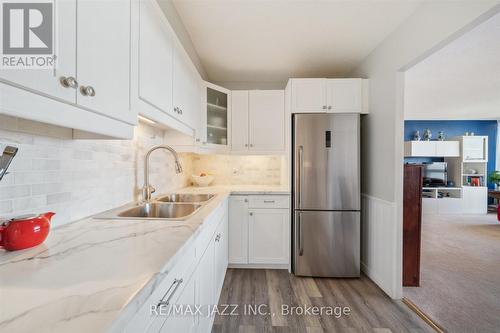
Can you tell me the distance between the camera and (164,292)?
0.73 m

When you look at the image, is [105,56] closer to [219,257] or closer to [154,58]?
[154,58]

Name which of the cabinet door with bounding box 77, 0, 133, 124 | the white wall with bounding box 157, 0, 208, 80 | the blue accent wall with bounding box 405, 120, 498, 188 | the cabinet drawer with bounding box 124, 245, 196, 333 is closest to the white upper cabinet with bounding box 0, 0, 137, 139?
the cabinet door with bounding box 77, 0, 133, 124

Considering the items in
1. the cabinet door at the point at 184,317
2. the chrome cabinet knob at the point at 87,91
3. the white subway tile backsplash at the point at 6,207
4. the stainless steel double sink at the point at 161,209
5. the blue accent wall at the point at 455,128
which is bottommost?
the cabinet door at the point at 184,317

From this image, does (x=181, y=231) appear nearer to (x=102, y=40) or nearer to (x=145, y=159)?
(x=102, y=40)

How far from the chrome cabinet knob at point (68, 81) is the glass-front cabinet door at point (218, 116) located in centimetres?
193

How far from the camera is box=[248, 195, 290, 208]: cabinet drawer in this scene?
2.59 metres

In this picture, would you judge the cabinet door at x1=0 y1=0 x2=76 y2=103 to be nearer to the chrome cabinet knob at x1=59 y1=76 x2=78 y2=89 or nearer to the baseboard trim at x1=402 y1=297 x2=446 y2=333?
the chrome cabinet knob at x1=59 y1=76 x2=78 y2=89

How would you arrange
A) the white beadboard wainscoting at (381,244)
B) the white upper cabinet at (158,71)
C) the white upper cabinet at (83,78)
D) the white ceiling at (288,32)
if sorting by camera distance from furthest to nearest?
the white beadboard wainscoting at (381,244) → the white ceiling at (288,32) → the white upper cabinet at (158,71) → the white upper cabinet at (83,78)

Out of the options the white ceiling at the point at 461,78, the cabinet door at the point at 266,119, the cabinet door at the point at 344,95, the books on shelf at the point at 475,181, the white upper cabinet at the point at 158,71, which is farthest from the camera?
the books on shelf at the point at 475,181

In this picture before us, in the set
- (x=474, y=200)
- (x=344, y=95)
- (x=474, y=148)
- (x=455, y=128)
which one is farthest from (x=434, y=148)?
(x=344, y=95)

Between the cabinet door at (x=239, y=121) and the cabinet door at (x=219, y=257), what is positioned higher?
the cabinet door at (x=239, y=121)

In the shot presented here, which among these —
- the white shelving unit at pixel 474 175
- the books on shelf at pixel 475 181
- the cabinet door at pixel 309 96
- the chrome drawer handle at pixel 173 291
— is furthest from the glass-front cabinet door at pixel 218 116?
the books on shelf at pixel 475 181

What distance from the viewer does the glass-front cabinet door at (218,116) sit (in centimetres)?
265

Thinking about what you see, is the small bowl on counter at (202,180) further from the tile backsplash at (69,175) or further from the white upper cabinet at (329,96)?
the white upper cabinet at (329,96)
